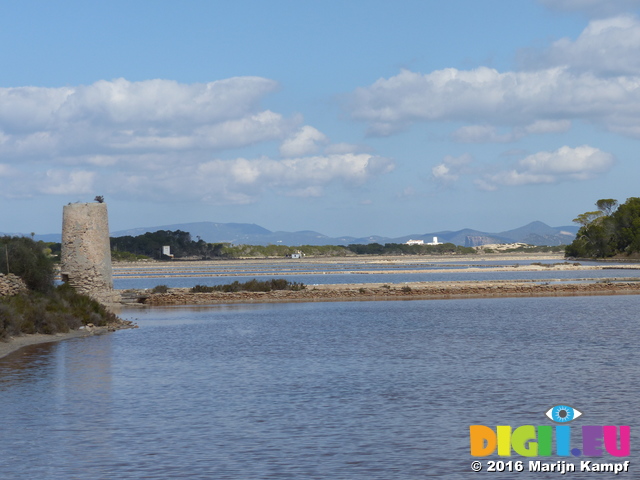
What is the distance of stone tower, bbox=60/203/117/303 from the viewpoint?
1185 inches

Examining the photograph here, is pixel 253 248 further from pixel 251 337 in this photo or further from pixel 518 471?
pixel 518 471

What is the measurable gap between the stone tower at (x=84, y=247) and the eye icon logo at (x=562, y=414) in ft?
73.9

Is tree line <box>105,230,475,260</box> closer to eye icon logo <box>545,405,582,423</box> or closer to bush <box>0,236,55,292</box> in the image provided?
bush <box>0,236,55,292</box>

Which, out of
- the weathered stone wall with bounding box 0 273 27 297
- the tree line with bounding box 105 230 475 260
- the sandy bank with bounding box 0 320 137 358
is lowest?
the sandy bank with bounding box 0 320 137 358

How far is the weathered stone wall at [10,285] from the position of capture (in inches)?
944

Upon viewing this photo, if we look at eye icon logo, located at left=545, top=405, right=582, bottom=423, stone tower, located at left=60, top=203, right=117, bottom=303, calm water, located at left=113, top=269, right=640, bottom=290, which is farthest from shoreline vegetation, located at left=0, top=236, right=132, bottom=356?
calm water, located at left=113, top=269, right=640, bottom=290

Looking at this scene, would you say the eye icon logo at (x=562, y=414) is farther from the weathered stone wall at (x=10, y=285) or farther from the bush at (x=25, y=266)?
the bush at (x=25, y=266)

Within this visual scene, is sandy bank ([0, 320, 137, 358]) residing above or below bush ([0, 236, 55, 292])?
below

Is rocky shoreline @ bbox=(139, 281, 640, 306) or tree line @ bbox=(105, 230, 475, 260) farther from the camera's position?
tree line @ bbox=(105, 230, 475, 260)

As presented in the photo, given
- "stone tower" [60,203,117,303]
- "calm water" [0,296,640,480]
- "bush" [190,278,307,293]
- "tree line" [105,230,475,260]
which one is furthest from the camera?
"tree line" [105,230,475,260]

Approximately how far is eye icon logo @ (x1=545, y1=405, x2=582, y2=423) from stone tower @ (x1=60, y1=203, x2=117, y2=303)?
22513 mm

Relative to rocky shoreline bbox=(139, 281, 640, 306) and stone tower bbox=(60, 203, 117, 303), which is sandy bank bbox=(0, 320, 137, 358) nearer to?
stone tower bbox=(60, 203, 117, 303)

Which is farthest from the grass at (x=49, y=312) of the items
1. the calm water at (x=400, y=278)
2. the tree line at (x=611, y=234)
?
the tree line at (x=611, y=234)

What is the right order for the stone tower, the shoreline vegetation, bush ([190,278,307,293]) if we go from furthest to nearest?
bush ([190,278,307,293])
the stone tower
the shoreline vegetation
